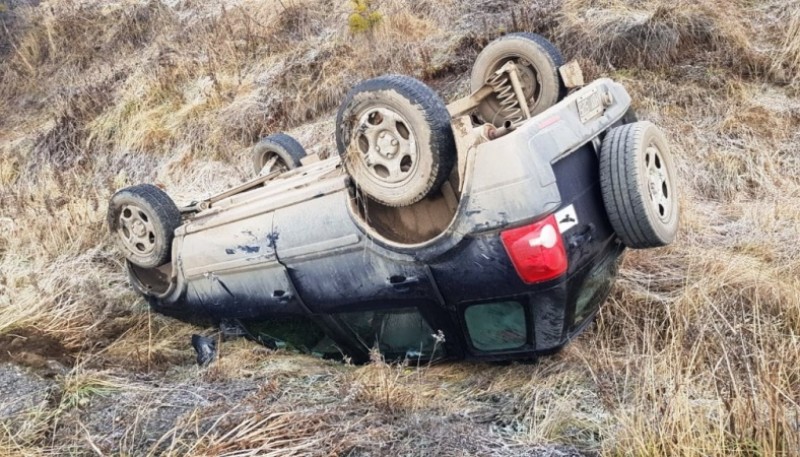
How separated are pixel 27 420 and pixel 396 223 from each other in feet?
6.09

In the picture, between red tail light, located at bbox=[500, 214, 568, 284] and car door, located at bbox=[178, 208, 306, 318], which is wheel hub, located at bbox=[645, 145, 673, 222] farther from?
car door, located at bbox=[178, 208, 306, 318]

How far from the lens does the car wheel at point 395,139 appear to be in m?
2.75

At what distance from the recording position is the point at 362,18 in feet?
25.5

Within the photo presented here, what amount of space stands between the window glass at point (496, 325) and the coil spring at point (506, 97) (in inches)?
50.1

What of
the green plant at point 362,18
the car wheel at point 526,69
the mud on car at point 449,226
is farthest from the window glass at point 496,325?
the green plant at point 362,18

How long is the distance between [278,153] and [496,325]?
2679mm

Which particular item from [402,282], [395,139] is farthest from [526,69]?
[402,282]

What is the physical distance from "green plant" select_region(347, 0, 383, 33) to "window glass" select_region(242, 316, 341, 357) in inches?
192

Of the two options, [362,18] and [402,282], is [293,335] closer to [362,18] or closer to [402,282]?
[402,282]

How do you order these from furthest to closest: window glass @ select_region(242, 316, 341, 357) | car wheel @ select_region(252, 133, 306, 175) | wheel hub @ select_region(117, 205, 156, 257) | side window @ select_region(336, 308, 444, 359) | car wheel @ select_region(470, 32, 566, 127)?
car wheel @ select_region(252, 133, 306, 175), wheel hub @ select_region(117, 205, 156, 257), car wheel @ select_region(470, 32, 566, 127), window glass @ select_region(242, 316, 341, 357), side window @ select_region(336, 308, 444, 359)

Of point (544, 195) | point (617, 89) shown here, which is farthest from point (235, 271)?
point (617, 89)

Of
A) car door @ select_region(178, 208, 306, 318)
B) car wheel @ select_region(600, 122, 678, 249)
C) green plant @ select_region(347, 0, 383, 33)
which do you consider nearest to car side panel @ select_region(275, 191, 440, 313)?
car door @ select_region(178, 208, 306, 318)

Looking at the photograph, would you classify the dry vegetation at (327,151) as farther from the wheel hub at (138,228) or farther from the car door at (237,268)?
the wheel hub at (138,228)

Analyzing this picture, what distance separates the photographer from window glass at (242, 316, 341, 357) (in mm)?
3635
